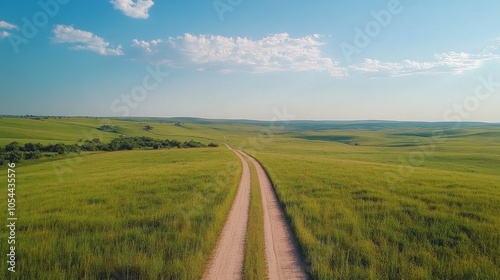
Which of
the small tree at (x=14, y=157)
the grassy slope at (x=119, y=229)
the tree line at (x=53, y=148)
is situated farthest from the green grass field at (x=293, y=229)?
the tree line at (x=53, y=148)

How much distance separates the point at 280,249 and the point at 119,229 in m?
7.12

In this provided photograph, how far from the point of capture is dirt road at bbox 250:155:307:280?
31.1 feet

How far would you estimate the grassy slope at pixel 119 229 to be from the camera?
370 inches

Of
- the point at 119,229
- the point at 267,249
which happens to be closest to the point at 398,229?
the point at 267,249

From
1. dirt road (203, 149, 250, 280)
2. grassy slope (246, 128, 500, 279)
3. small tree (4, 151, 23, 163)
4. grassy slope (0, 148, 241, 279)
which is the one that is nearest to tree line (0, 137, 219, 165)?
small tree (4, 151, 23, 163)

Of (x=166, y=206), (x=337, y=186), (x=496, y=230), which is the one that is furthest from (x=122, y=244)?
(x=337, y=186)

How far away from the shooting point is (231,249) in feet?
36.2

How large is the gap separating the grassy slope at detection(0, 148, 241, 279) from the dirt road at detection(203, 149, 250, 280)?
39 cm

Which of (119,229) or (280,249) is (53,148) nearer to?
(119,229)

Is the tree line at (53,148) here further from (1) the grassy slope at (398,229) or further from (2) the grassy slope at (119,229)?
(1) the grassy slope at (398,229)

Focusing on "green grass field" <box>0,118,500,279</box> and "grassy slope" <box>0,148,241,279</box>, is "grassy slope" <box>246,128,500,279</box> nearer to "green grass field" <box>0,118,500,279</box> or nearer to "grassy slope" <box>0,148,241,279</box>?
"green grass field" <box>0,118,500,279</box>

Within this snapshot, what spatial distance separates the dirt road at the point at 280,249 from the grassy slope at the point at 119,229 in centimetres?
225

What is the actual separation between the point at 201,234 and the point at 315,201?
30.0 ft

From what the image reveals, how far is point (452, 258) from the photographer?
10281 millimetres
